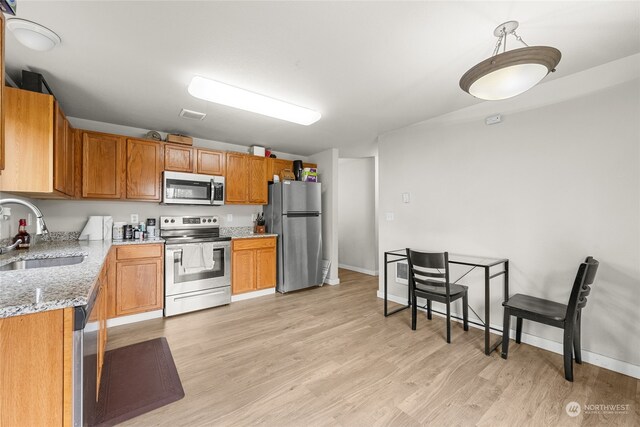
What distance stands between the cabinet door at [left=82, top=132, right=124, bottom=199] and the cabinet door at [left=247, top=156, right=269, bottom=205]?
→ 1.65 metres

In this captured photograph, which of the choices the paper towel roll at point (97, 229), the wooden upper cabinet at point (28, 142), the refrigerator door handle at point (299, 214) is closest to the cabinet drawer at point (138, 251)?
the paper towel roll at point (97, 229)

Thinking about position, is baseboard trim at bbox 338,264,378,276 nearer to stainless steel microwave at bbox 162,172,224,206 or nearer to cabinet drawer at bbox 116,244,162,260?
stainless steel microwave at bbox 162,172,224,206

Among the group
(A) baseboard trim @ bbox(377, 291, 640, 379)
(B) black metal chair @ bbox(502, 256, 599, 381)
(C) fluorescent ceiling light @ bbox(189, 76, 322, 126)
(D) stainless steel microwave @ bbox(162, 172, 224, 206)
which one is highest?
(C) fluorescent ceiling light @ bbox(189, 76, 322, 126)

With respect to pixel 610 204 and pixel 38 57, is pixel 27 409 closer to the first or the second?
pixel 38 57

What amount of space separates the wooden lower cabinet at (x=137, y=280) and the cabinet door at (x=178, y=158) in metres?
1.08

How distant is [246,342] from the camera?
8.53 ft

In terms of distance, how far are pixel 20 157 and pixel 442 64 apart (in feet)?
10.8

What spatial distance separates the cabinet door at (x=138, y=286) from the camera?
2.95m

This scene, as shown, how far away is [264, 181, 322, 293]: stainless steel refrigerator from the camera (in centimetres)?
420

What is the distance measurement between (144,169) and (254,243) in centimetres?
171

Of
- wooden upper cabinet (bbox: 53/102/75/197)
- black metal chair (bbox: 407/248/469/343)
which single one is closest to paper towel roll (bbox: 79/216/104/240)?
wooden upper cabinet (bbox: 53/102/75/197)

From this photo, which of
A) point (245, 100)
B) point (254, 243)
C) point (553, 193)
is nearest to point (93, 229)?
point (254, 243)

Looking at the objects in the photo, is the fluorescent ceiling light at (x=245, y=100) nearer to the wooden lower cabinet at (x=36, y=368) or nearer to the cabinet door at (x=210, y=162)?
the cabinet door at (x=210, y=162)

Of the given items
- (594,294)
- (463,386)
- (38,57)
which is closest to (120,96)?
(38,57)
